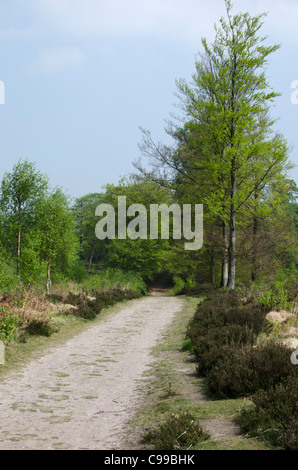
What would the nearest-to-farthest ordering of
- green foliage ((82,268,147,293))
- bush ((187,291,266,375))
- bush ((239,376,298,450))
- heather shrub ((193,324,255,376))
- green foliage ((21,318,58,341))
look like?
bush ((239,376,298,450))
heather shrub ((193,324,255,376))
bush ((187,291,266,375))
green foliage ((21,318,58,341))
green foliage ((82,268,147,293))

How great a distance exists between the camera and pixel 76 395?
20.6ft

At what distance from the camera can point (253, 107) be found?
17641 mm

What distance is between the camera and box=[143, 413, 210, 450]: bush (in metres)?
3.93

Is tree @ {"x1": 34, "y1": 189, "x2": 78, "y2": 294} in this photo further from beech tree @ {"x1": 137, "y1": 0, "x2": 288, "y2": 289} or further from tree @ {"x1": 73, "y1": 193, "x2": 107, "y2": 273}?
tree @ {"x1": 73, "y1": 193, "x2": 107, "y2": 273}

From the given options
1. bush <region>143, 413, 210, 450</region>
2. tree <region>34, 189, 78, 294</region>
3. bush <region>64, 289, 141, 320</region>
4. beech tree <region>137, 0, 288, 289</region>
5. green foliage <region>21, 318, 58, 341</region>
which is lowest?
bush <region>64, 289, 141, 320</region>

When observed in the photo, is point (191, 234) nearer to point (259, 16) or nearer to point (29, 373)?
point (259, 16)

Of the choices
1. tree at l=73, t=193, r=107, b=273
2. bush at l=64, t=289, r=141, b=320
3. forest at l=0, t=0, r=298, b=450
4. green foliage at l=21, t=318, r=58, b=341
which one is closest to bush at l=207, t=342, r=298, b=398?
forest at l=0, t=0, r=298, b=450

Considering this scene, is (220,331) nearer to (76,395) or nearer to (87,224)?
(76,395)

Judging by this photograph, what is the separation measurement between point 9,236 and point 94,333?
7.31 meters

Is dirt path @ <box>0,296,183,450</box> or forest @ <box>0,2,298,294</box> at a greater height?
forest @ <box>0,2,298,294</box>

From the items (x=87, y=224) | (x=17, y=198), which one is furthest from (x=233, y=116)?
(x=87, y=224)

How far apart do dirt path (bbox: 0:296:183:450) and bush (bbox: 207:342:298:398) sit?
1.29 metres

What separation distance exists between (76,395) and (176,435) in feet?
8.81

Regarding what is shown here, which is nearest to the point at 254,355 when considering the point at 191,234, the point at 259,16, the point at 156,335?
the point at 156,335
